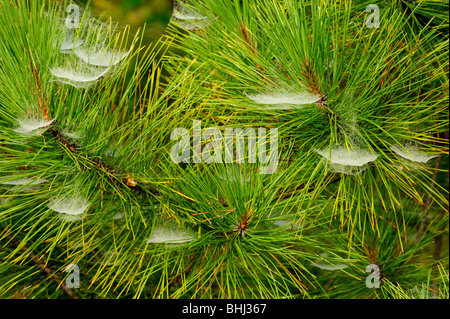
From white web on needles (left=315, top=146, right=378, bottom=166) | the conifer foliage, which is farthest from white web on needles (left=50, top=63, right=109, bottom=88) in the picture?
white web on needles (left=315, top=146, right=378, bottom=166)

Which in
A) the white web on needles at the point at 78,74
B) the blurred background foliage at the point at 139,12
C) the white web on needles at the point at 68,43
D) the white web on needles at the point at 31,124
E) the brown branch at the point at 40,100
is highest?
the blurred background foliage at the point at 139,12

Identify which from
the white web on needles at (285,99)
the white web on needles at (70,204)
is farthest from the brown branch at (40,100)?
the white web on needles at (285,99)

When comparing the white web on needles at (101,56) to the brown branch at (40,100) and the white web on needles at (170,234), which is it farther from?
the white web on needles at (170,234)

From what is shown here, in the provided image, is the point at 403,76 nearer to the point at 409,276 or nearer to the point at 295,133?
the point at 295,133

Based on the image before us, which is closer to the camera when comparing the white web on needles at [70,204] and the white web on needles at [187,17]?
the white web on needles at [70,204]

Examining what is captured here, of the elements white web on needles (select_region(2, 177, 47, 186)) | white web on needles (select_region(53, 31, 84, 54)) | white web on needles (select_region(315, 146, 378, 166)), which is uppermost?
white web on needles (select_region(53, 31, 84, 54))

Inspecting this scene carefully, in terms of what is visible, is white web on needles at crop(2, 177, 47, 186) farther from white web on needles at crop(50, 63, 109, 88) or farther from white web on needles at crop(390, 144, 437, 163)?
white web on needles at crop(390, 144, 437, 163)

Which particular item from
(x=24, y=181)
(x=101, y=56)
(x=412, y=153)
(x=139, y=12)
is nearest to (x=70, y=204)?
(x=24, y=181)

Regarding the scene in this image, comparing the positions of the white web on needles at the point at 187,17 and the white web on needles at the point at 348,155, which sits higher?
the white web on needles at the point at 187,17
